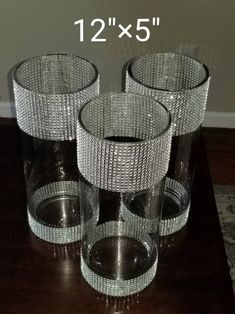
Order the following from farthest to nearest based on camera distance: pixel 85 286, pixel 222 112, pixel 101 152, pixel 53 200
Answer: pixel 222 112
pixel 53 200
pixel 85 286
pixel 101 152

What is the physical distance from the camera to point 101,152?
57 centimetres

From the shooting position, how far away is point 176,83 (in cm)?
81

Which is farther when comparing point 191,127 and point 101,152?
point 191,127

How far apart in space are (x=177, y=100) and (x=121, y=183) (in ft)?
0.49

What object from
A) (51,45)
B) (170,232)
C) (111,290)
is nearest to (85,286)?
(111,290)

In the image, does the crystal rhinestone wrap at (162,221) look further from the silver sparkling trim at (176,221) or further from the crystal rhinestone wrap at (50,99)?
the crystal rhinestone wrap at (50,99)

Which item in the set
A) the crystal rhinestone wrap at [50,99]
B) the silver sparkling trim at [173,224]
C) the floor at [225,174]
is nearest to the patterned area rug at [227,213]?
the floor at [225,174]

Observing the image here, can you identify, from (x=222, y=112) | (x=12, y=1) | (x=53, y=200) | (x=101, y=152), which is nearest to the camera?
(x=101, y=152)

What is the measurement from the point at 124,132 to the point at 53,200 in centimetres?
17

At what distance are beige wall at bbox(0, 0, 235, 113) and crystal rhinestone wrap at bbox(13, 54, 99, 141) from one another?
0.24 m

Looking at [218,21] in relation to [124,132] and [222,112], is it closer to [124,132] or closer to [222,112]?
[222,112]

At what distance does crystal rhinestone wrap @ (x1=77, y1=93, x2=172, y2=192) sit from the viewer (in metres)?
0.57

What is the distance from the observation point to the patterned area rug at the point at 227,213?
1170mm

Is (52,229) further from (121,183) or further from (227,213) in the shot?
(227,213)
